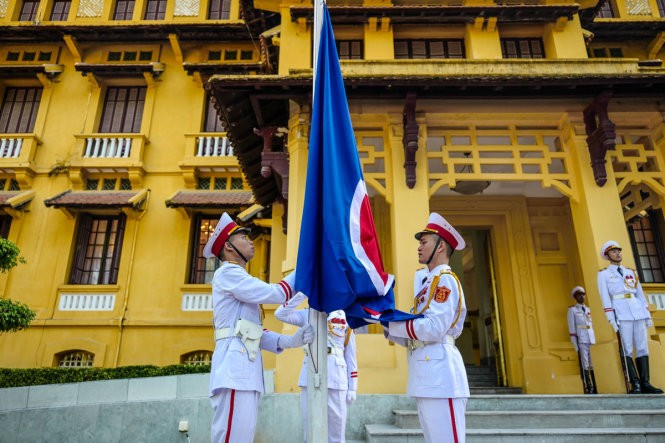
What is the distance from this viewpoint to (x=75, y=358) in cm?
1268

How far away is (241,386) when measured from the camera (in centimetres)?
340

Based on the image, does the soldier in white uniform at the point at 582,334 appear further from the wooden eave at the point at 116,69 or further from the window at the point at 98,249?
the wooden eave at the point at 116,69

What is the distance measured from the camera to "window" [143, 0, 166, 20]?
16062 mm

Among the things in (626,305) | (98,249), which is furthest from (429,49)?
(98,249)

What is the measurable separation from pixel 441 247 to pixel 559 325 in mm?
8467

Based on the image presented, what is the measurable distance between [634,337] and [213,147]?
11878 mm

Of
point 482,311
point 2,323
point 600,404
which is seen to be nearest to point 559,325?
point 482,311

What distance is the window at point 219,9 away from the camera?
15.9m

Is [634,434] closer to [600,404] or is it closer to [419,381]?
[600,404]

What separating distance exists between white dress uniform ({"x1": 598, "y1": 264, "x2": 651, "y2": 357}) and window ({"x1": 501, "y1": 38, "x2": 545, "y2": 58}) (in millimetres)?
6123

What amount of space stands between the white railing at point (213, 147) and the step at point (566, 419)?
1074 cm

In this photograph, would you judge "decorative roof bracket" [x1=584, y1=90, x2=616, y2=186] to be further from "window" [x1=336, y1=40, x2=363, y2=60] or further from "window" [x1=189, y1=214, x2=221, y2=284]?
"window" [x1=189, y1=214, x2=221, y2=284]

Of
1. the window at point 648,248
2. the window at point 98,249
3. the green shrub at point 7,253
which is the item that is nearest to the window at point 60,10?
the window at point 98,249

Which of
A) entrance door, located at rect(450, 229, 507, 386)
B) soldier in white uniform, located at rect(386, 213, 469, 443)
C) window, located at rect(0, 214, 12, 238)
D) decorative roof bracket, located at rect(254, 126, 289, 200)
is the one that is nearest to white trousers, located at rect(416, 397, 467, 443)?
soldier in white uniform, located at rect(386, 213, 469, 443)
